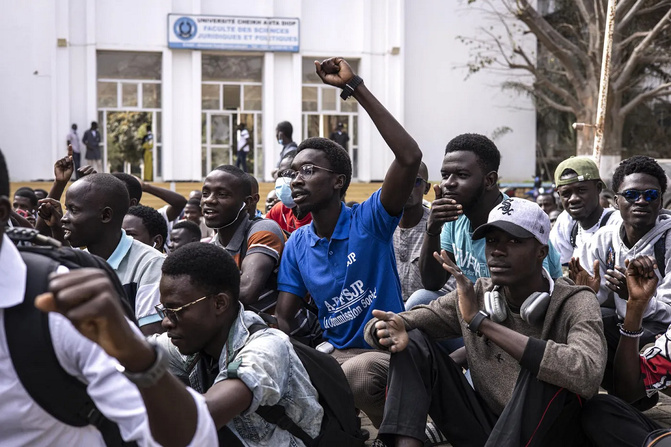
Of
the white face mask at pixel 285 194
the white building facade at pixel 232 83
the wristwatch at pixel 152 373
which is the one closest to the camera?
the wristwatch at pixel 152 373

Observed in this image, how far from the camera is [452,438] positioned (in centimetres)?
376

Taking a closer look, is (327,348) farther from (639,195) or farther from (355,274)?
(639,195)

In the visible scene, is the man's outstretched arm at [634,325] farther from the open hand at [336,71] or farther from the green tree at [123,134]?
the green tree at [123,134]

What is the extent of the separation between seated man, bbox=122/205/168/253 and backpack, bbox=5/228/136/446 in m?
3.30

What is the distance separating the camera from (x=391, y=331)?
12.1 feet

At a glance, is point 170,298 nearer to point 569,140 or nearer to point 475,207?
point 475,207

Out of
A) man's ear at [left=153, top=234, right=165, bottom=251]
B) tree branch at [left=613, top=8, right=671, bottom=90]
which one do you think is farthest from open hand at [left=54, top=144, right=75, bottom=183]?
tree branch at [left=613, top=8, right=671, bottom=90]

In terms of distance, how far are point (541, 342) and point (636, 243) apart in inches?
75.3

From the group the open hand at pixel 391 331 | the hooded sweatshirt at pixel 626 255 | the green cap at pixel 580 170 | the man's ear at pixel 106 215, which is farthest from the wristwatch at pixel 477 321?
the green cap at pixel 580 170

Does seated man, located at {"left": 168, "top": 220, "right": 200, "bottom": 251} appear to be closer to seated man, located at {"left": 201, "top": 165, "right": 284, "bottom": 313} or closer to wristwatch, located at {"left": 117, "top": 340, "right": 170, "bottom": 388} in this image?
seated man, located at {"left": 201, "top": 165, "right": 284, "bottom": 313}

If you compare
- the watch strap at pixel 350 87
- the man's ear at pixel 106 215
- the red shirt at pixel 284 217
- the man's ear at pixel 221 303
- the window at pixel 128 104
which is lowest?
the man's ear at pixel 221 303

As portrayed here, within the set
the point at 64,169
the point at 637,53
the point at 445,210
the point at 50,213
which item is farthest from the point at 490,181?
the point at 637,53

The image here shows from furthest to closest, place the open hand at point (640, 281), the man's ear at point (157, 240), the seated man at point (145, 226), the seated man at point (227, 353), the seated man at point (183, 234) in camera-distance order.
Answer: the seated man at point (183, 234) → the man's ear at point (157, 240) → the seated man at point (145, 226) → the open hand at point (640, 281) → the seated man at point (227, 353)

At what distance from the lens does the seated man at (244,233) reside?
4816mm
